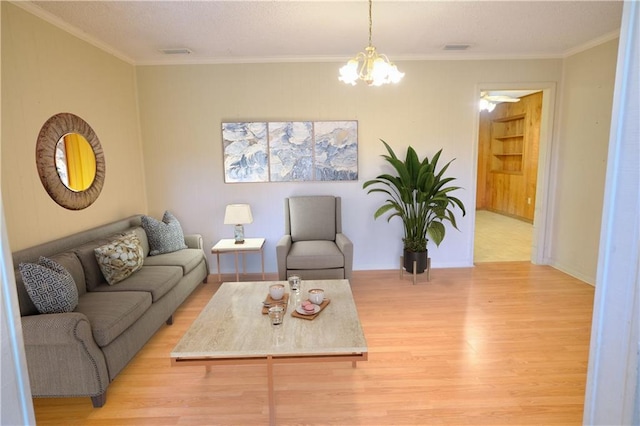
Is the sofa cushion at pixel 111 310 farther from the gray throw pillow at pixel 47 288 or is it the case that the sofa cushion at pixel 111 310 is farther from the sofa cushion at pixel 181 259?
the sofa cushion at pixel 181 259

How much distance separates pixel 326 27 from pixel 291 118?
1222 mm

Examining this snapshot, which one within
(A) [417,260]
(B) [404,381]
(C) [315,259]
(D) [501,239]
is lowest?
(B) [404,381]

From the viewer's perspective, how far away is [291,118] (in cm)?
423

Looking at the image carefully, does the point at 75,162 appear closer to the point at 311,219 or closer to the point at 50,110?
the point at 50,110

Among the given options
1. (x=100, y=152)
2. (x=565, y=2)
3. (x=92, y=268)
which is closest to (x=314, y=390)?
(x=92, y=268)

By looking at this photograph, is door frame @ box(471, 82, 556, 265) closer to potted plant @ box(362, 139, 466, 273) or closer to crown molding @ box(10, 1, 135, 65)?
potted plant @ box(362, 139, 466, 273)

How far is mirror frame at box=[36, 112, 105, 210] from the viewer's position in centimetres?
274

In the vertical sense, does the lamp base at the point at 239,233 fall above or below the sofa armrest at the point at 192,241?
above

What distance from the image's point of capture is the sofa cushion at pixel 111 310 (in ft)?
6.98

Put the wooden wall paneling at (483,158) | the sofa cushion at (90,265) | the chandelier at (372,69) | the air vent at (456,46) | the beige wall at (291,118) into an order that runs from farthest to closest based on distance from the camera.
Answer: the wooden wall paneling at (483,158) < the beige wall at (291,118) < the air vent at (456,46) < the sofa cushion at (90,265) < the chandelier at (372,69)

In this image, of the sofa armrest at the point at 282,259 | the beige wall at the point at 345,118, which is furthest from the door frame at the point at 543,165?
the sofa armrest at the point at 282,259

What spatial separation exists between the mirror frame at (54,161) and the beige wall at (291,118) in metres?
0.97

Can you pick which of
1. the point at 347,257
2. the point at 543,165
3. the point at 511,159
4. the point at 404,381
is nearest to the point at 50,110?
the point at 347,257

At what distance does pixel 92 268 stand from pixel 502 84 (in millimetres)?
4620
